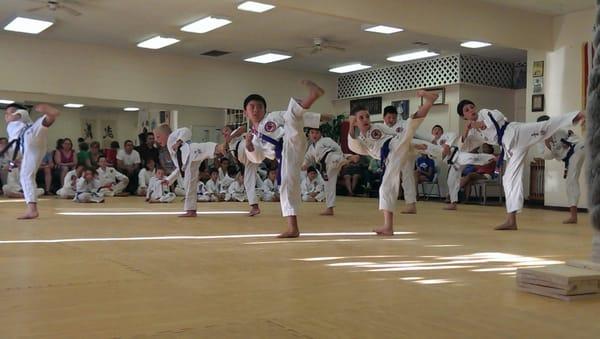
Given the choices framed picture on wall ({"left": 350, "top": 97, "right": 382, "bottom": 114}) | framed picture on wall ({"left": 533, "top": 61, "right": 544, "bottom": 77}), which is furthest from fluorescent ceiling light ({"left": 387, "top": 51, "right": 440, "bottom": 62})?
framed picture on wall ({"left": 533, "top": 61, "right": 544, "bottom": 77})

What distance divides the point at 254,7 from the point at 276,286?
6718mm

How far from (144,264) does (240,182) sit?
751cm

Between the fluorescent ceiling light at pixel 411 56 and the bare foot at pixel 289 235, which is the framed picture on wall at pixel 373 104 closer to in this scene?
the fluorescent ceiling light at pixel 411 56

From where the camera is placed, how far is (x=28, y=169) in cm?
577

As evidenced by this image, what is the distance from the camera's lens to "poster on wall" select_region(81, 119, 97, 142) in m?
12.5

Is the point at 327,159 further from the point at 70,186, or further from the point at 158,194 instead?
the point at 70,186

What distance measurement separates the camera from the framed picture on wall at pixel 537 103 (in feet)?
30.3

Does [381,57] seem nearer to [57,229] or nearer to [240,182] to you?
[240,182]

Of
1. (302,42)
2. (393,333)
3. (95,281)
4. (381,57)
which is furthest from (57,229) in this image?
(381,57)

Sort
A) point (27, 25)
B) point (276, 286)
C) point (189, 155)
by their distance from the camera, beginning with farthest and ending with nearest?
1. point (27, 25)
2. point (189, 155)
3. point (276, 286)

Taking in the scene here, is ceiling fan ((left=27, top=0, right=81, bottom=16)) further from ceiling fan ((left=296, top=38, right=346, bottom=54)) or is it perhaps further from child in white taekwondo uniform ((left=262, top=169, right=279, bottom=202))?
child in white taekwondo uniform ((left=262, top=169, right=279, bottom=202))

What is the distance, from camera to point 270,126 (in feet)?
17.3

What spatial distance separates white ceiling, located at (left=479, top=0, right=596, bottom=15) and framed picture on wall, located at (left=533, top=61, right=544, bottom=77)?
81 cm

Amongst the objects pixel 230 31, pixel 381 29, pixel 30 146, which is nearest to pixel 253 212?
pixel 30 146
